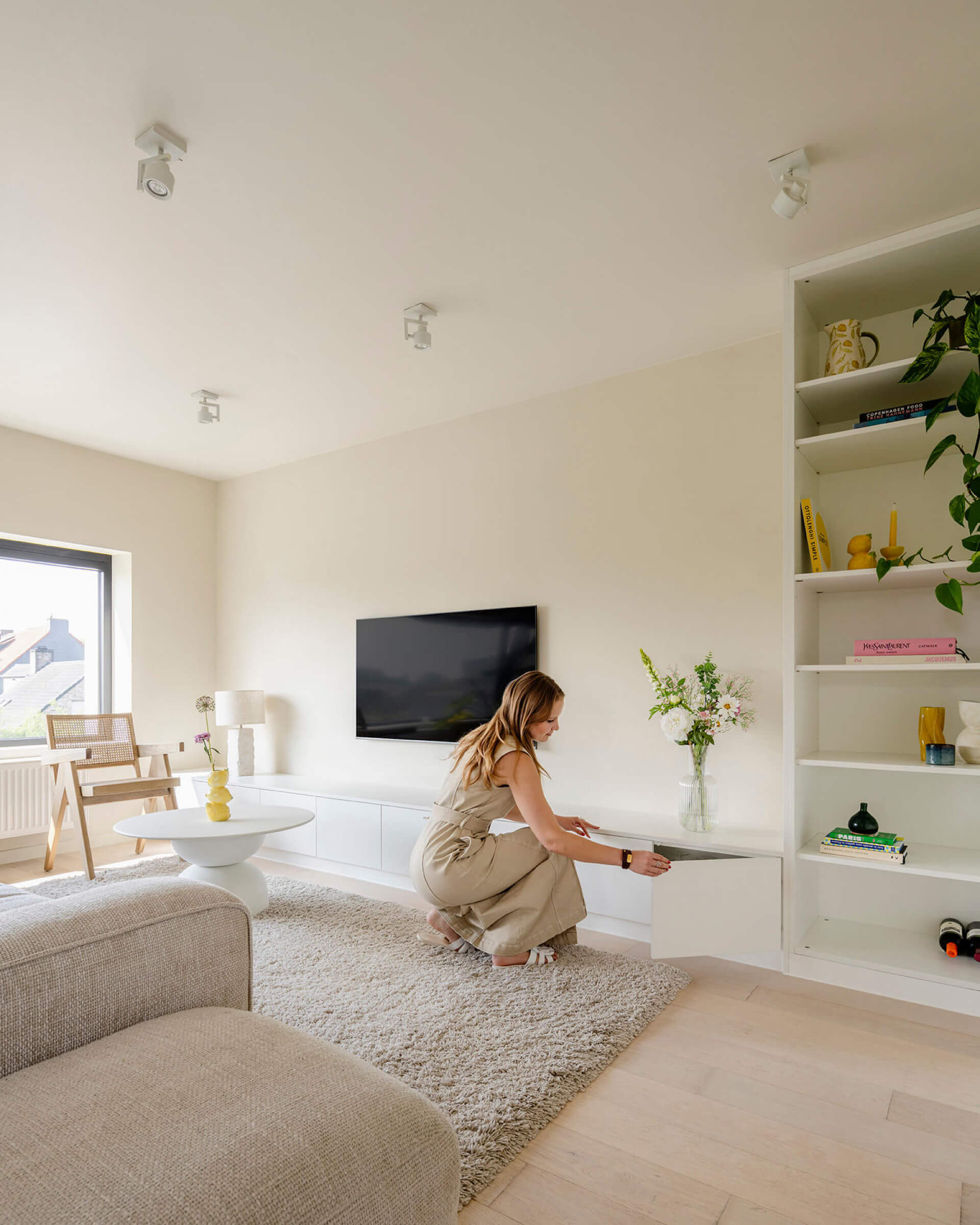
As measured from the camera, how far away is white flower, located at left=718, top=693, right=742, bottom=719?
297cm

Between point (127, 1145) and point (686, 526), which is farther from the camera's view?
point (686, 526)

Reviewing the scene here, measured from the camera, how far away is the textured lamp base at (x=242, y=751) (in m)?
4.80

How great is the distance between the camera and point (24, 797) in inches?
169

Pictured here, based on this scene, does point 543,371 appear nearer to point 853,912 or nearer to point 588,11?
point 588,11

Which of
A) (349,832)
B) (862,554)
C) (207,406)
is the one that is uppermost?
(207,406)

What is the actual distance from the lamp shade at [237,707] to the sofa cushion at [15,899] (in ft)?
9.85

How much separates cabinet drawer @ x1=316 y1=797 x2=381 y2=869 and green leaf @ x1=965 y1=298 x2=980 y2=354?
3033 mm

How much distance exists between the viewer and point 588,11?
170 cm

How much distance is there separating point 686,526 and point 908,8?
6.46ft

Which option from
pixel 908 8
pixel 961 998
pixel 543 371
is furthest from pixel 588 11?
pixel 961 998

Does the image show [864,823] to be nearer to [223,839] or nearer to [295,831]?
[223,839]

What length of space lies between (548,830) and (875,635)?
1.42 metres

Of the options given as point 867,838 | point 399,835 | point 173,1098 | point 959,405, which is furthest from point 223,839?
point 959,405

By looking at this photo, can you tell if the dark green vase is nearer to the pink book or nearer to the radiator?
the pink book
